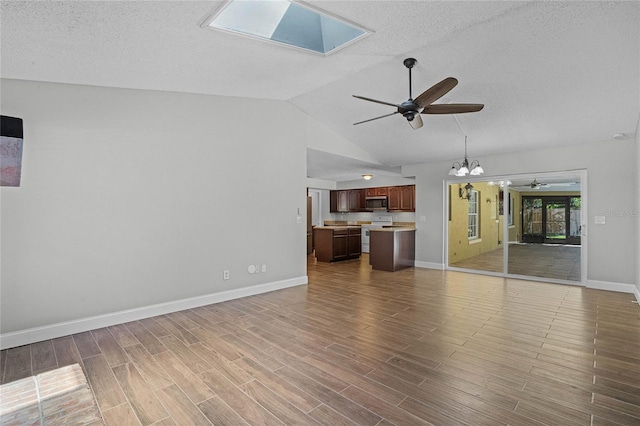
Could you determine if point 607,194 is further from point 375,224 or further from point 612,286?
point 375,224

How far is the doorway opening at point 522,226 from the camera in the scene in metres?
6.01

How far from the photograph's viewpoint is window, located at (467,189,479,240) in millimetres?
8766

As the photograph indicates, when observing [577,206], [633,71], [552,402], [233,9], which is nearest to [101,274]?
[233,9]

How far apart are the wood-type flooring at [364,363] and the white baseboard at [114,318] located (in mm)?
90

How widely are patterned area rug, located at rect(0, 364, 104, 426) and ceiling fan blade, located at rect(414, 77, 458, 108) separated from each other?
364 centimetres

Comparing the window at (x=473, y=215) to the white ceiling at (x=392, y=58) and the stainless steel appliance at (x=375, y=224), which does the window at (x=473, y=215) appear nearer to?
the stainless steel appliance at (x=375, y=224)

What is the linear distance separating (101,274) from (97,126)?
65.5 inches

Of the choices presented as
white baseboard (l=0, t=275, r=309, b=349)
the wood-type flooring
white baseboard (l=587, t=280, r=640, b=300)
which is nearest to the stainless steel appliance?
white baseboard (l=587, t=280, r=640, b=300)

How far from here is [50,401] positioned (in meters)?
2.16

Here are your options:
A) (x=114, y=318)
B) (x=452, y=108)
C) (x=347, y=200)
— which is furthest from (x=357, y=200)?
(x=114, y=318)

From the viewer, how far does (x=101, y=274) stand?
141 inches

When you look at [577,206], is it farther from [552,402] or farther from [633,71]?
[552,402]

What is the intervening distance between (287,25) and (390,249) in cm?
499

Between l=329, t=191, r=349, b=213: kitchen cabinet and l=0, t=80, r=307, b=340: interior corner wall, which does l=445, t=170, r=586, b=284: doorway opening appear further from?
l=0, t=80, r=307, b=340: interior corner wall
